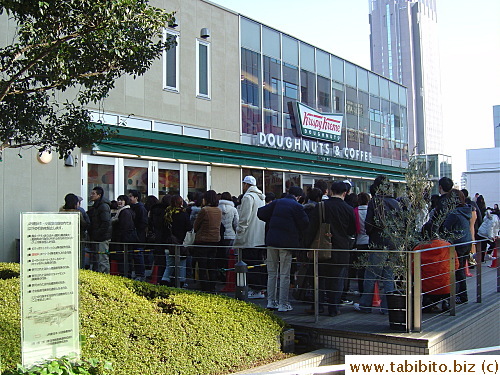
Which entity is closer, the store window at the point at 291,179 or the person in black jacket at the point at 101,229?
the person in black jacket at the point at 101,229

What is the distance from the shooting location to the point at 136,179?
14.8 meters

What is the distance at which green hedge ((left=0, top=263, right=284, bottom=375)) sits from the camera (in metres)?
5.04

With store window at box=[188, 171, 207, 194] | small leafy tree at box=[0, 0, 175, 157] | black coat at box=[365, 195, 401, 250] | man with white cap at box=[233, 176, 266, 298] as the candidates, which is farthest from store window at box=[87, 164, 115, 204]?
black coat at box=[365, 195, 401, 250]

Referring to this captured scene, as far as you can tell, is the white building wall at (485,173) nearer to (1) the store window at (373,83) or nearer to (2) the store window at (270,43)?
(1) the store window at (373,83)

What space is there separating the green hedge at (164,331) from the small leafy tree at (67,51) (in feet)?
8.92

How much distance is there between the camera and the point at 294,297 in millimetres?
8758

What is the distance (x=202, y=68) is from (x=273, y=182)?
5.27 meters

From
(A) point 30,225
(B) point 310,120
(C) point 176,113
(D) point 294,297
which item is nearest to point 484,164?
(B) point 310,120

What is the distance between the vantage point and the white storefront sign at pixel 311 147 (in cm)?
2003

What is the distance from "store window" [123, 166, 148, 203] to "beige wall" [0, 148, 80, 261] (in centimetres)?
146

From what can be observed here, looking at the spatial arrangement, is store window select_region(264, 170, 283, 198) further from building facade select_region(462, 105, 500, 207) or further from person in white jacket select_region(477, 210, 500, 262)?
building facade select_region(462, 105, 500, 207)

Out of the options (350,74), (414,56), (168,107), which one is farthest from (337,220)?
(414,56)

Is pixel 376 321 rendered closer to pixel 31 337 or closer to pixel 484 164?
pixel 31 337

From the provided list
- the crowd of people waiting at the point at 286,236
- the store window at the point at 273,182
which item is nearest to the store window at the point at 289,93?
the store window at the point at 273,182
